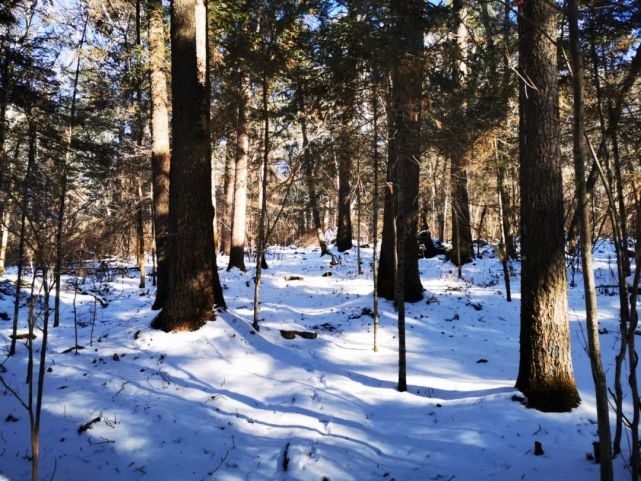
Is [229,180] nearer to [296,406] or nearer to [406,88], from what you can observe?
[406,88]

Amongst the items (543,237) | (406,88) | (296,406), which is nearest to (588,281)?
(543,237)

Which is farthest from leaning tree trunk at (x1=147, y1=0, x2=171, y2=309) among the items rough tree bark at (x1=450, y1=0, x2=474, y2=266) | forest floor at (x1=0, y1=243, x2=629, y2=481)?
rough tree bark at (x1=450, y1=0, x2=474, y2=266)

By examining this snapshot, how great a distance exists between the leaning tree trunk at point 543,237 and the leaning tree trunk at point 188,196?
16.6ft

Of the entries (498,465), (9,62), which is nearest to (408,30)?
(498,465)

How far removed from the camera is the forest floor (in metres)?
3.79

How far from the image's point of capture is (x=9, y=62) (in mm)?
6688

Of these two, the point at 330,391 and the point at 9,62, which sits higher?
the point at 9,62

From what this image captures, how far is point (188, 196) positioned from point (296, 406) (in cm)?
402

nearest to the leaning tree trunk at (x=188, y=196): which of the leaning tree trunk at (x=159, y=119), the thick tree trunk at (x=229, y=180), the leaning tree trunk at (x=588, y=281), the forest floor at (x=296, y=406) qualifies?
the forest floor at (x=296, y=406)

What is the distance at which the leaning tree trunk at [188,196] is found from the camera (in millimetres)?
6789

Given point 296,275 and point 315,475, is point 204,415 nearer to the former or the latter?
point 315,475

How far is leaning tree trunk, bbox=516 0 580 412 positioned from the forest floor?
1.16 ft

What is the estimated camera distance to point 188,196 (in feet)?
22.6

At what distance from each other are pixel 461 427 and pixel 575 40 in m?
3.85
